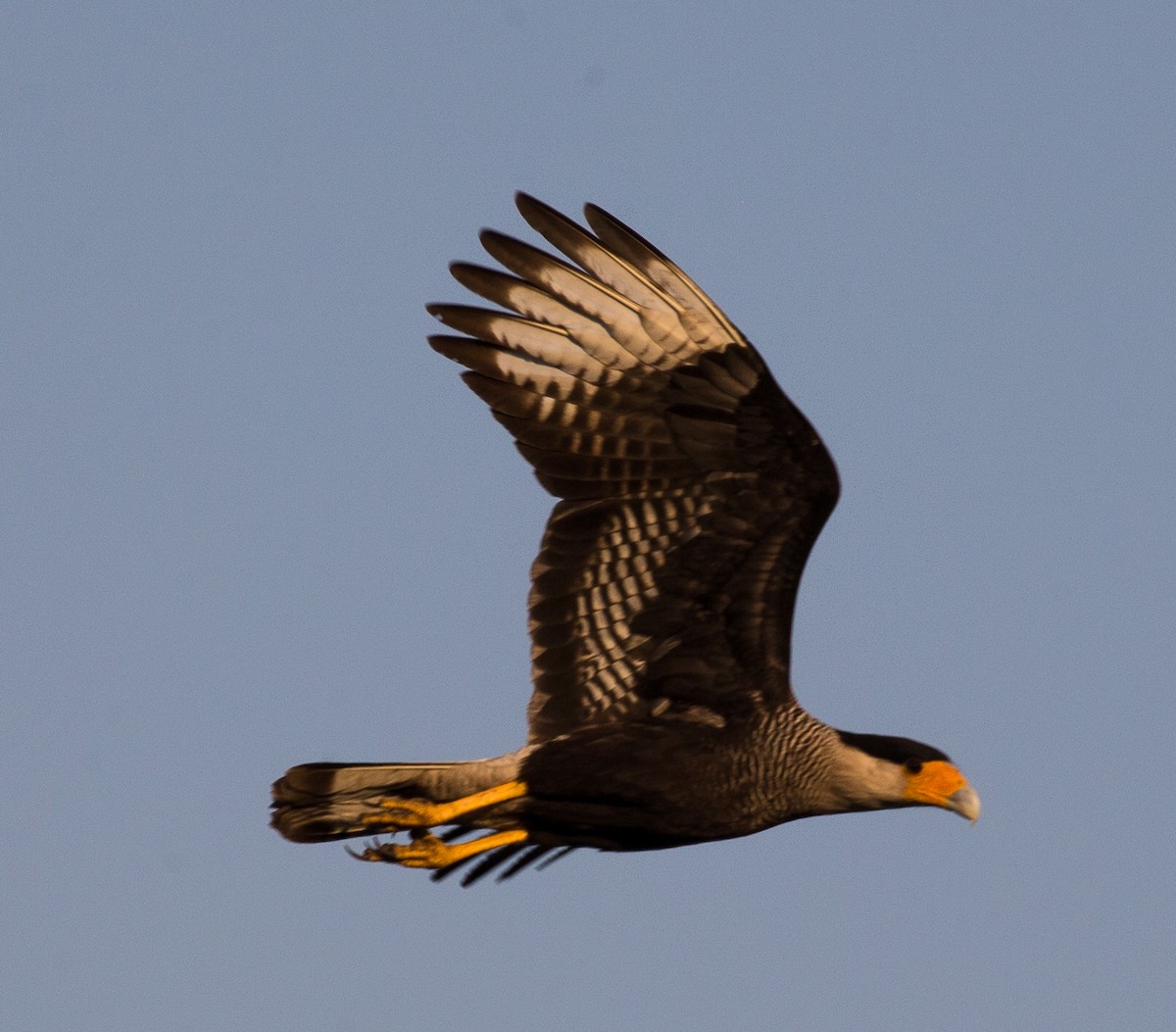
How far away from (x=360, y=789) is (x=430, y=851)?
1.55 feet

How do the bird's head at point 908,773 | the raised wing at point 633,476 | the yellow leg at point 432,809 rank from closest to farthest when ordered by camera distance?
the raised wing at point 633,476, the yellow leg at point 432,809, the bird's head at point 908,773

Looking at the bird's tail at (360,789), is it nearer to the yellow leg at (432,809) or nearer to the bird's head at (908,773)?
the yellow leg at (432,809)

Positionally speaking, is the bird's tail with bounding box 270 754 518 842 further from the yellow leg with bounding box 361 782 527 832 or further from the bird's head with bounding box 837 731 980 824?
the bird's head with bounding box 837 731 980 824

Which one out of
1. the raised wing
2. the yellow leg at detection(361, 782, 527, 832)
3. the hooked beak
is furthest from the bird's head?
the yellow leg at detection(361, 782, 527, 832)

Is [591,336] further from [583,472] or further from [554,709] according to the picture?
[554,709]

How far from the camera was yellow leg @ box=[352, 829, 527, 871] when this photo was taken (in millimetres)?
11828

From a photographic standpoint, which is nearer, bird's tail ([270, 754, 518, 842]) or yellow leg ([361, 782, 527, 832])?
yellow leg ([361, 782, 527, 832])

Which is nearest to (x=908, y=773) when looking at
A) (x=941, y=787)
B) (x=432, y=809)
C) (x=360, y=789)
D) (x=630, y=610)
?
(x=941, y=787)

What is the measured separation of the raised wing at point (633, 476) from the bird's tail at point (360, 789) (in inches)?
14.1

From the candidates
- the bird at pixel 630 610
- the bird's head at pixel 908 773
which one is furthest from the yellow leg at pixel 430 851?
the bird's head at pixel 908 773

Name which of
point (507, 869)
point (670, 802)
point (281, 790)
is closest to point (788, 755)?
point (670, 802)

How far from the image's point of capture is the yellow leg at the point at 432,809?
11.5 meters

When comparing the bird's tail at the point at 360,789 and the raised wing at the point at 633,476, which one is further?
the bird's tail at the point at 360,789

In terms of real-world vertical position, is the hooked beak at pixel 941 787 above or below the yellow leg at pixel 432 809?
below
